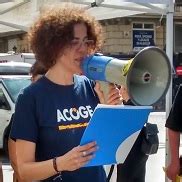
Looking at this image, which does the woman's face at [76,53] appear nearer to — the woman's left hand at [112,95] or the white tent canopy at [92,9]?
the woman's left hand at [112,95]

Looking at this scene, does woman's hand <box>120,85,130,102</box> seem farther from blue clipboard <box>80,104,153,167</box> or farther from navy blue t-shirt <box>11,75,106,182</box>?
navy blue t-shirt <box>11,75,106,182</box>

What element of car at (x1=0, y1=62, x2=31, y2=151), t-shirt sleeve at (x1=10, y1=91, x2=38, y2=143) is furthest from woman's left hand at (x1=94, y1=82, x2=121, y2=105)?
car at (x1=0, y1=62, x2=31, y2=151)

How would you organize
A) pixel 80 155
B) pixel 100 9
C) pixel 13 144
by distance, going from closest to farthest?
A: pixel 80 155, pixel 13 144, pixel 100 9

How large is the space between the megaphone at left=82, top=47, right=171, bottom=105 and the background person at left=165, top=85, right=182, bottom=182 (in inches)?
52.1

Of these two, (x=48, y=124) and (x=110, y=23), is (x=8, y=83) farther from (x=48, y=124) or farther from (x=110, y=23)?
(x=110, y=23)

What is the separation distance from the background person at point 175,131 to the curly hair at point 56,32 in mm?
1227

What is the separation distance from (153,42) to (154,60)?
83.4 feet

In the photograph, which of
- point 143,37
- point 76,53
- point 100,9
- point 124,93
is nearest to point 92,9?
point 100,9

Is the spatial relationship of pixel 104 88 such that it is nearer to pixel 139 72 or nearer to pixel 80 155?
pixel 139 72

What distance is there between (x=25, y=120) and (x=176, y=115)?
1.51 metres

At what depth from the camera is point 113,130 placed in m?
1.99

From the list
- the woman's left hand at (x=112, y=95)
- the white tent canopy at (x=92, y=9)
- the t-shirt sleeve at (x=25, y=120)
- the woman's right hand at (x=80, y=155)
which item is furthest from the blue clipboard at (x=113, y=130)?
the white tent canopy at (x=92, y=9)

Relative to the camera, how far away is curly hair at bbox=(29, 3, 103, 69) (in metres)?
2.20

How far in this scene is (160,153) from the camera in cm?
939
